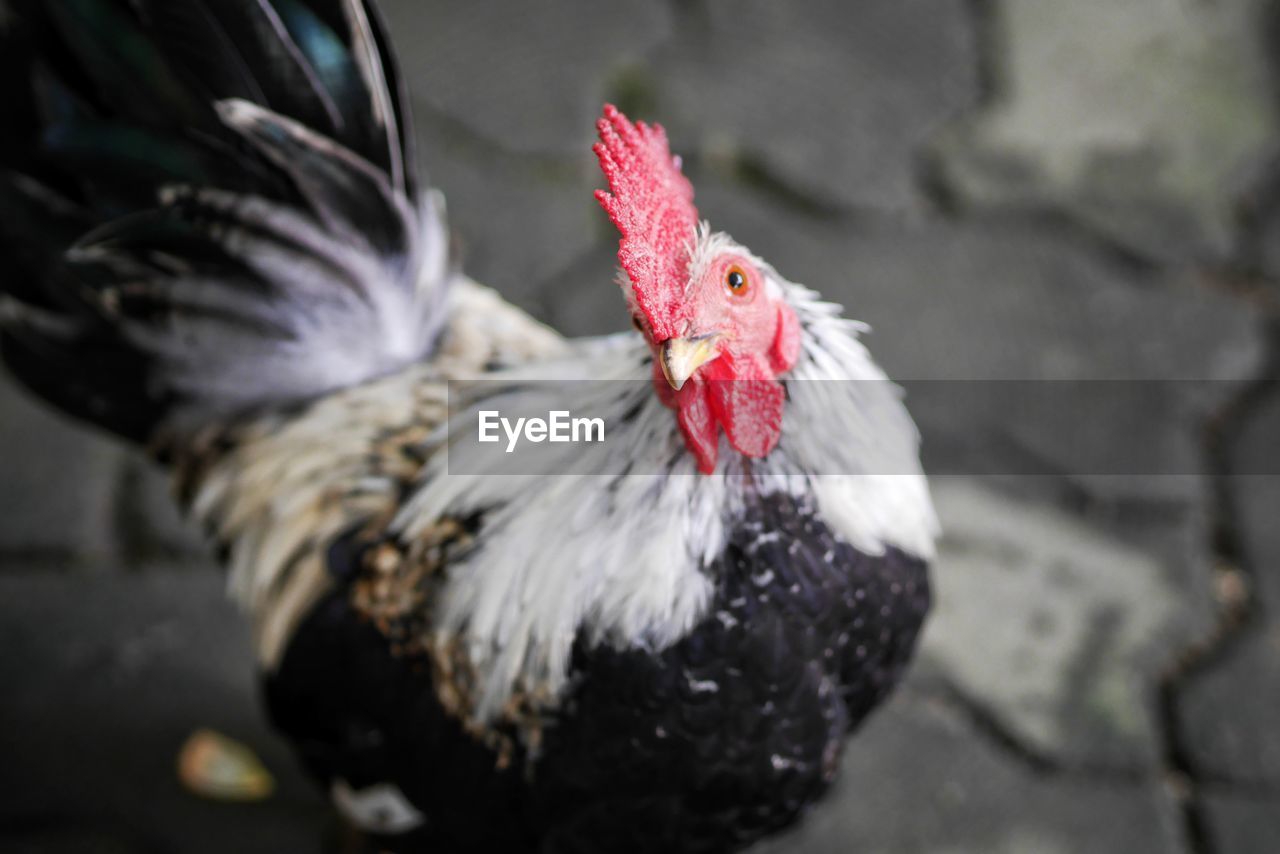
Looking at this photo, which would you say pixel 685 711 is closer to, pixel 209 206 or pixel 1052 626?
pixel 209 206

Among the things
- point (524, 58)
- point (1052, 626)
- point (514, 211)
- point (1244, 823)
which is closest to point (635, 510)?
point (1052, 626)

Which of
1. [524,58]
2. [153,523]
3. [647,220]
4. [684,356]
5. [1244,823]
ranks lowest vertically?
[1244,823]

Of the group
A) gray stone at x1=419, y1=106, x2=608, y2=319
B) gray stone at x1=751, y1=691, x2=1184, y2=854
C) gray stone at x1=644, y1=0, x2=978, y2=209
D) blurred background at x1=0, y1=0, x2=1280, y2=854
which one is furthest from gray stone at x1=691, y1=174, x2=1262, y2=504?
gray stone at x1=751, y1=691, x2=1184, y2=854

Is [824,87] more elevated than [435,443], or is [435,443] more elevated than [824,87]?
[824,87]

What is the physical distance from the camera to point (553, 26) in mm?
2854

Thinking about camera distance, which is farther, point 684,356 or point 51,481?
point 51,481

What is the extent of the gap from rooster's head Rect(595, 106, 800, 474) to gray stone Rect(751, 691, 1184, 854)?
999 millimetres

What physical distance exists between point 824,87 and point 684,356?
1.95 metres

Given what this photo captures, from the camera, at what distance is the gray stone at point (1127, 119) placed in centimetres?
264

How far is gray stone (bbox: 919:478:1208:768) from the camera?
2045 millimetres

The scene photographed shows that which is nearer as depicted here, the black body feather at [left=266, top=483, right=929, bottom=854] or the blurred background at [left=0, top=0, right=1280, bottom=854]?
the black body feather at [left=266, top=483, right=929, bottom=854]

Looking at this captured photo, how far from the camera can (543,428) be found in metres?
1.27

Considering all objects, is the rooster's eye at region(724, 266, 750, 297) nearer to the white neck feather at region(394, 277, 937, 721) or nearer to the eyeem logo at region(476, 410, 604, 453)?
the white neck feather at region(394, 277, 937, 721)

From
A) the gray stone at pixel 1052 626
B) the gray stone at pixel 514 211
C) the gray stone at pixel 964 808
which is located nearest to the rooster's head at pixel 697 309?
the gray stone at pixel 964 808
